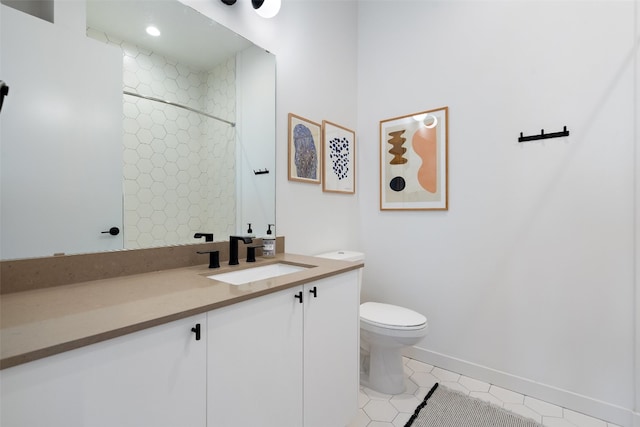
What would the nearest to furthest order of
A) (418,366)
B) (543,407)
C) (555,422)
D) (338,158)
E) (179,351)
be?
(179,351) < (555,422) < (543,407) < (418,366) < (338,158)

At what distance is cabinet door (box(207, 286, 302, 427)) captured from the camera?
0.88m

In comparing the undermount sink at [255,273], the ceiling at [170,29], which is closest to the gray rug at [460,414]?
the undermount sink at [255,273]

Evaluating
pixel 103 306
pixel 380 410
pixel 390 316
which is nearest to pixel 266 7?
pixel 103 306

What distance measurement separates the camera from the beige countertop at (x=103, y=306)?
23.8 inches

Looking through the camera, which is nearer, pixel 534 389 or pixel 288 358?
pixel 288 358

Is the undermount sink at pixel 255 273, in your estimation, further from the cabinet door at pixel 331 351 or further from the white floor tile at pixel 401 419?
the white floor tile at pixel 401 419

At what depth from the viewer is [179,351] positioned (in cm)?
79

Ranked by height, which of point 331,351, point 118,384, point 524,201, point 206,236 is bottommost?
point 331,351

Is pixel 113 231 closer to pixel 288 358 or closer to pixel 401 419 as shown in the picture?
pixel 288 358

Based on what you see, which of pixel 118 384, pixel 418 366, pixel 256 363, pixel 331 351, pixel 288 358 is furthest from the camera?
pixel 418 366

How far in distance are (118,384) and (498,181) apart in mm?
2110

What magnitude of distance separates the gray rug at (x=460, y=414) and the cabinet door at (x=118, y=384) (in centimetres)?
127

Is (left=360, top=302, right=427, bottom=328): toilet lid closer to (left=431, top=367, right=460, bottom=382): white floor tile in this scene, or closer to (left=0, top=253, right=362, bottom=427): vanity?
(left=0, top=253, right=362, bottom=427): vanity

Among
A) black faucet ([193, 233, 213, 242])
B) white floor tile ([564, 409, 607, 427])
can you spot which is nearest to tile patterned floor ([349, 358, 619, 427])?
white floor tile ([564, 409, 607, 427])
